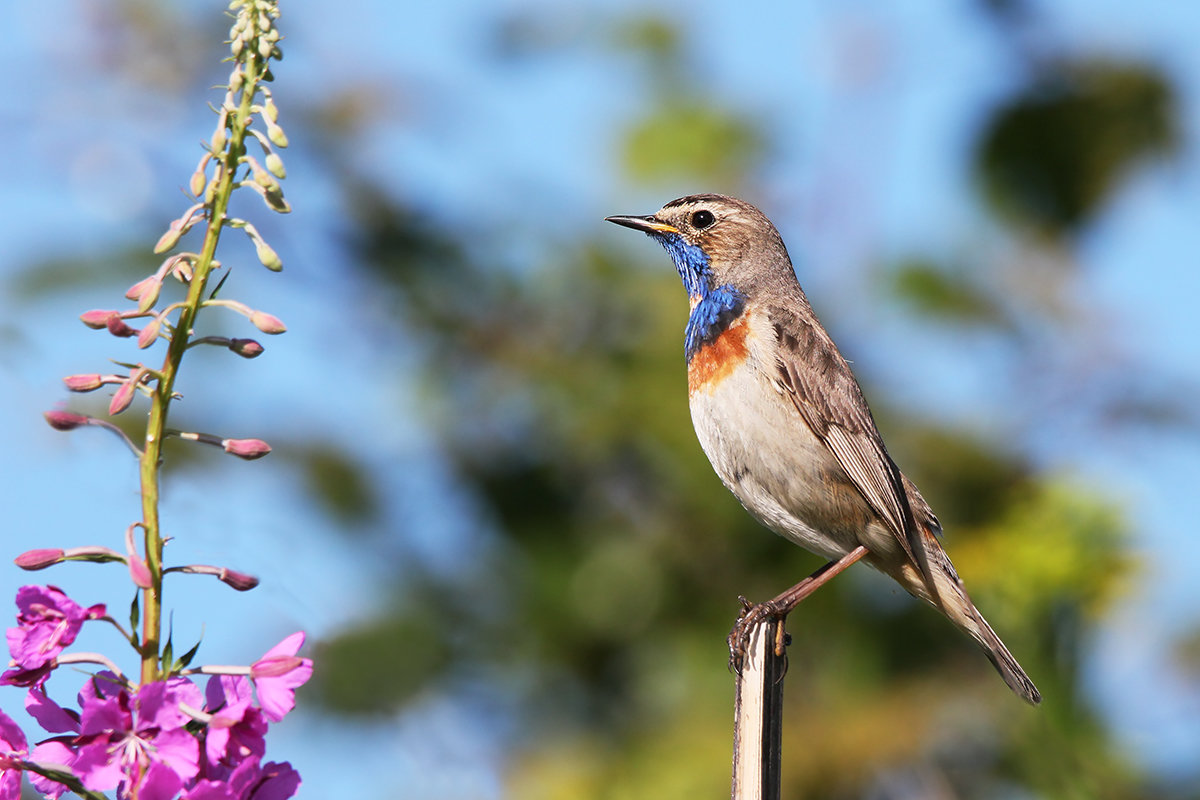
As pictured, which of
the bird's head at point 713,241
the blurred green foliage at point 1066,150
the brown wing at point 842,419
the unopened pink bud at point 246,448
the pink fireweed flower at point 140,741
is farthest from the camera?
the blurred green foliage at point 1066,150

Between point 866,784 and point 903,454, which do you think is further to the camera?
point 903,454

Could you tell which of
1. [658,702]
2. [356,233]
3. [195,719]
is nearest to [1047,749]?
[195,719]

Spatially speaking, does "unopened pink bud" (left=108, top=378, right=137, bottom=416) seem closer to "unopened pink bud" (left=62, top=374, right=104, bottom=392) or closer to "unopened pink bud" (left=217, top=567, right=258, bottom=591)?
"unopened pink bud" (left=62, top=374, right=104, bottom=392)

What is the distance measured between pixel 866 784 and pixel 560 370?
8.97 feet

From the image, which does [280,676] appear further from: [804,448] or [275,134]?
[804,448]

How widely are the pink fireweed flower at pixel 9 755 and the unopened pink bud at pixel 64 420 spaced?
1.38 feet

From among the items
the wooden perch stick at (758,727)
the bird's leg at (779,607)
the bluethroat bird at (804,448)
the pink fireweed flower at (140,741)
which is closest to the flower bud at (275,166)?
the pink fireweed flower at (140,741)

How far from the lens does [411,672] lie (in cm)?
702

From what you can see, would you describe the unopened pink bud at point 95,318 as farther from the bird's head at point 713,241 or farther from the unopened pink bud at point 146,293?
the bird's head at point 713,241

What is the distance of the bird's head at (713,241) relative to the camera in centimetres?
600

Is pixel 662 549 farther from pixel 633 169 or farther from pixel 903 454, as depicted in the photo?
pixel 633 169

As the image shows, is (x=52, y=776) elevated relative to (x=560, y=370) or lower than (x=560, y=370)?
lower

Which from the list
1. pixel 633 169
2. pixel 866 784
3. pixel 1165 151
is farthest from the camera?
pixel 1165 151

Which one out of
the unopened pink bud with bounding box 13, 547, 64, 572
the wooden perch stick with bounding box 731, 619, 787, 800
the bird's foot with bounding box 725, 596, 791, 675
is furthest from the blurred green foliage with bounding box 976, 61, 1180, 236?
the unopened pink bud with bounding box 13, 547, 64, 572
